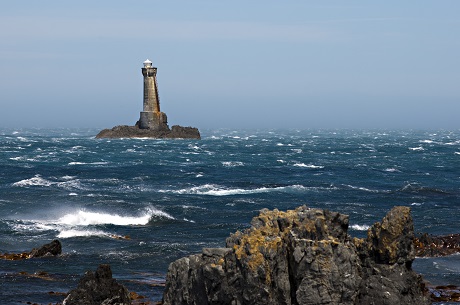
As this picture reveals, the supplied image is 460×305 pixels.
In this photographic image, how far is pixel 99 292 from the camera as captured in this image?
64.1 feet

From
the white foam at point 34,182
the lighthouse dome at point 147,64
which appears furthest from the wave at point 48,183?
the lighthouse dome at point 147,64

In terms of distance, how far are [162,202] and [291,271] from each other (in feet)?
114

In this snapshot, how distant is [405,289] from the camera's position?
717 inches

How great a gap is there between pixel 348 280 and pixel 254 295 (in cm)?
211

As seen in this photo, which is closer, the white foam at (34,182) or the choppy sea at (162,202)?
the choppy sea at (162,202)

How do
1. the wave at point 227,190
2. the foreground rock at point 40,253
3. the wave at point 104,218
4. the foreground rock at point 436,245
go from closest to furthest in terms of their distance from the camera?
1. the foreground rock at point 40,253
2. the foreground rock at point 436,245
3. the wave at point 104,218
4. the wave at point 227,190

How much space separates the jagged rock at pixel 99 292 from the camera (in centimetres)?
1953

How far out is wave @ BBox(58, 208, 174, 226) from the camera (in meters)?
42.3

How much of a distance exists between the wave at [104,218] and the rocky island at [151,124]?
320ft

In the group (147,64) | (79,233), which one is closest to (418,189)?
(79,233)

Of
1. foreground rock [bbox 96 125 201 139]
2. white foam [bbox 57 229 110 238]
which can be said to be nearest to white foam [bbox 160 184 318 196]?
white foam [bbox 57 229 110 238]

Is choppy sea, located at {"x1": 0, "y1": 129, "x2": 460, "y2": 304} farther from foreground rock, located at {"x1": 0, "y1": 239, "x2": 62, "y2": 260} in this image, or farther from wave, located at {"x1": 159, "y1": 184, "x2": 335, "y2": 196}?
foreground rock, located at {"x1": 0, "y1": 239, "x2": 62, "y2": 260}

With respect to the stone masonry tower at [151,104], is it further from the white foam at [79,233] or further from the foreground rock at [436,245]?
the foreground rock at [436,245]

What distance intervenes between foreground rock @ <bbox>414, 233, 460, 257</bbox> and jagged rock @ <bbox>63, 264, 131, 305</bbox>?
16.9m
